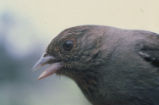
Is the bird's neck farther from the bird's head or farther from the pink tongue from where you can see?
the pink tongue

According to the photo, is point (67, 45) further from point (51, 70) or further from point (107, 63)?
point (107, 63)

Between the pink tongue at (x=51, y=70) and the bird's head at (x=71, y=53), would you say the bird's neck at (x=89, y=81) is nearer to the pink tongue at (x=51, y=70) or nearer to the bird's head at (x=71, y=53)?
the bird's head at (x=71, y=53)

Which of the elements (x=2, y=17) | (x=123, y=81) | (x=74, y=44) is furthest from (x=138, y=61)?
(x=2, y=17)

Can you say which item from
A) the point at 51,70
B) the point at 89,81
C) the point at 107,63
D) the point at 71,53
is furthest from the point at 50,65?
→ the point at 107,63

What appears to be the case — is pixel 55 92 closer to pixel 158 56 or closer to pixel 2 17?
pixel 2 17

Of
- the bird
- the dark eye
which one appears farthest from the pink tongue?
the dark eye

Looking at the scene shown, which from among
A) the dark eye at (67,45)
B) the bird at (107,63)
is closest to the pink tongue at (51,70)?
the bird at (107,63)

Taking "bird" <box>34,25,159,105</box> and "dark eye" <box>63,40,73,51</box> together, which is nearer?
"bird" <box>34,25,159,105</box>

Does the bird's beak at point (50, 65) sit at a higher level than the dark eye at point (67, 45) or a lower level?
lower

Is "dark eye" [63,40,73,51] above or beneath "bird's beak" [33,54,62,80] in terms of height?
above
